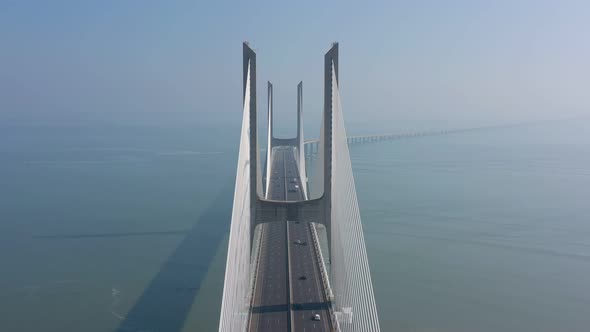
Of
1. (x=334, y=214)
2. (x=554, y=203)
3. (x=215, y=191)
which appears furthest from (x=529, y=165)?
(x=334, y=214)

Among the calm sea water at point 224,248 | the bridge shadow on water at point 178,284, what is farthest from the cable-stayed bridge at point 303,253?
the bridge shadow on water at point 178,284

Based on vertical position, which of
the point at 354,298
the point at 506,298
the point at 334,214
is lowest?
the point at 506,298

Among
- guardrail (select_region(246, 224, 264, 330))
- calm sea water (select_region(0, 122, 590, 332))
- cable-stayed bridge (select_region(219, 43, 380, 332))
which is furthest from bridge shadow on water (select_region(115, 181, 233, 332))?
cable-stayed bridge (select_region(219, 43, 380, 332))

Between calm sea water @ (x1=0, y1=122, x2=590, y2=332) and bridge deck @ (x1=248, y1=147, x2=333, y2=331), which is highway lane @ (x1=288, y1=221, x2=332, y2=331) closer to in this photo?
bridge deck @ (x1=248, y1=147, x2=333, y2=331)

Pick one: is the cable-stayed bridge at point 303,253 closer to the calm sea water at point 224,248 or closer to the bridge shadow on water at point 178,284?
the calm sea water at point 224,248

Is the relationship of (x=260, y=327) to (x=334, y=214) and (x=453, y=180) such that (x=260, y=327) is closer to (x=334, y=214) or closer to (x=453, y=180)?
(x=334, y=214)
